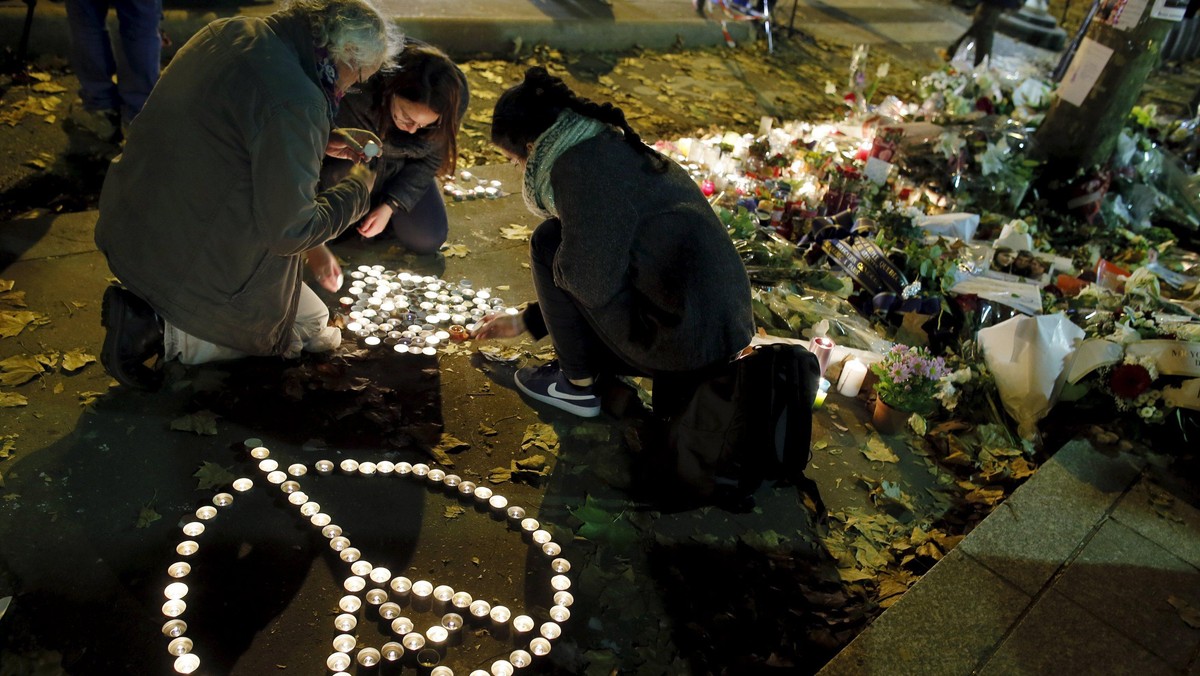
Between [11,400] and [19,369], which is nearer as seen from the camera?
[11,400]

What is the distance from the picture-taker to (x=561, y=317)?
11.5 ft

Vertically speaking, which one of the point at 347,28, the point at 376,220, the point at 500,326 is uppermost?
the point at 347,28

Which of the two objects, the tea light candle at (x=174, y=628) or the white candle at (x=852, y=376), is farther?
the white candle at (x=852, y=376)

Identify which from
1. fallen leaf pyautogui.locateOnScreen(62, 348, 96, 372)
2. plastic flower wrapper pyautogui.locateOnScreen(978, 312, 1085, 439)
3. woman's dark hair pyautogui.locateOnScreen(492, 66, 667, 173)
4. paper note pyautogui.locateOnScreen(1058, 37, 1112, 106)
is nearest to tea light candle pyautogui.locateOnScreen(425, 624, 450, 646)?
woman's dark hair pyautogui.locateOnScreen(492, 66, 667, 173)

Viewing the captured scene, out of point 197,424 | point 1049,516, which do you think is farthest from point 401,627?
point 1049,516

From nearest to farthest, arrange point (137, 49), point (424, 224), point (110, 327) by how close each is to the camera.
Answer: point (110, 327)
point (424, 224)
point (137, 49)

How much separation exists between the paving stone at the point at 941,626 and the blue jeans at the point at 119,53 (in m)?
5.05

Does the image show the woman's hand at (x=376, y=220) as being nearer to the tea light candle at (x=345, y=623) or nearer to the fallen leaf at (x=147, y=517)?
the fallen leaf at (x=147, y=517)

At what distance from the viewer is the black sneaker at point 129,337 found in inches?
123

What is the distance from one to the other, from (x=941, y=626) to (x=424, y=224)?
327cm

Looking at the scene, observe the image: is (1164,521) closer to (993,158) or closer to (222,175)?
(993,158)

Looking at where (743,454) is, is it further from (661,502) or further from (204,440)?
(204,440)

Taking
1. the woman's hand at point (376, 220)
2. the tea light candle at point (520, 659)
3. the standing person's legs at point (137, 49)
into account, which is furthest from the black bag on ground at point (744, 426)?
the standing person's legs at point (137, 49)

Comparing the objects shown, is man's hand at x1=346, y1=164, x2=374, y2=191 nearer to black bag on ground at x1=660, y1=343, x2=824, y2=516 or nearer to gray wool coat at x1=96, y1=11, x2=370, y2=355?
gray wool coat at x1=96, y1=11, x2=370, y2=355
